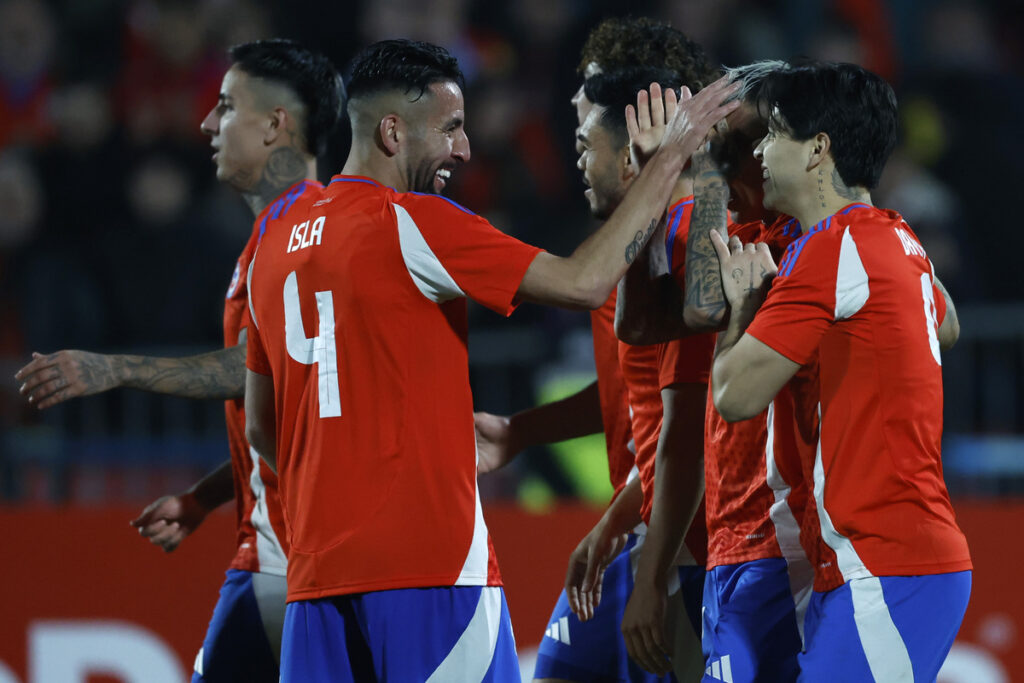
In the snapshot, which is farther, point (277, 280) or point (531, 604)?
point (531, 604)

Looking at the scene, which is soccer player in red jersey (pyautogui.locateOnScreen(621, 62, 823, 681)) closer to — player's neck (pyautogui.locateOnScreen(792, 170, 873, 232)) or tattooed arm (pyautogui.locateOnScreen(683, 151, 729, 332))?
tattooed arm (pyautogui.locateOnScreen(683, 151, 729, 332))

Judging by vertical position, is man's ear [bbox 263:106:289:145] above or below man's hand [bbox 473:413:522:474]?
above

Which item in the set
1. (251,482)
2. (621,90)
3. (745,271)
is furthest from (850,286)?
(251,482)

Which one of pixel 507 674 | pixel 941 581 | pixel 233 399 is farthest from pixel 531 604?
pixel 941 581

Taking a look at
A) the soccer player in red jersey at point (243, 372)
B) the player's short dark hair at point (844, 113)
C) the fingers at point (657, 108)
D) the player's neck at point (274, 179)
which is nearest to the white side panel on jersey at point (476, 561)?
the soccer player in red jersey at point (243, 372)

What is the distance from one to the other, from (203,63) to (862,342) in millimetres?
7473

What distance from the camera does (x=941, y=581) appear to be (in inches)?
121

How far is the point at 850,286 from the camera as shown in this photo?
3.12 m

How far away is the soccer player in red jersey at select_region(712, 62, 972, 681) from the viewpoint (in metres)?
3.06

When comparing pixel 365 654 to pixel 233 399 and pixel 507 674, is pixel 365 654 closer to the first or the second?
pixel 507 674

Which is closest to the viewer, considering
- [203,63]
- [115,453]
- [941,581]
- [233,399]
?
[941,581]

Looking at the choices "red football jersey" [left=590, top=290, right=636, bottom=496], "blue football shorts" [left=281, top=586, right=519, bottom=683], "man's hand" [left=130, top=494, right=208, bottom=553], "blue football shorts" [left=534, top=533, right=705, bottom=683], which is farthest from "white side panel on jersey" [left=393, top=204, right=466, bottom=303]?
"man's hand" [left=130, top=494, right=208, bottom=553]

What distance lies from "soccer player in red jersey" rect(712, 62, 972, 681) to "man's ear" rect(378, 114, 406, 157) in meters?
1.04

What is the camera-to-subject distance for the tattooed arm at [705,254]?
3457 mm
